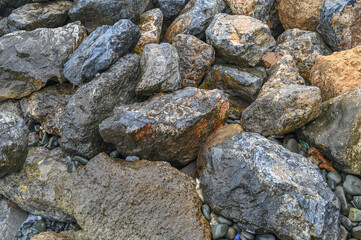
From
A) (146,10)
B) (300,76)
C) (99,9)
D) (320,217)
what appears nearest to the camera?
(320,217)

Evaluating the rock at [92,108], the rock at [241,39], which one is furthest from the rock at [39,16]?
the rock at [241,39]

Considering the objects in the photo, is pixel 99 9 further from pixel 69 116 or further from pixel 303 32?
pixel 303 32

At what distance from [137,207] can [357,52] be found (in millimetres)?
3322

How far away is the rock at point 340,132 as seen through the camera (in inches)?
128

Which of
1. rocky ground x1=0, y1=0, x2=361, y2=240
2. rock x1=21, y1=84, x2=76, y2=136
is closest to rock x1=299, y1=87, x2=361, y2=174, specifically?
rocky ground x1=0, y1=0, x2=361, y2=240

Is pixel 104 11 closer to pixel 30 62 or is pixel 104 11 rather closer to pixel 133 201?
pixel 30 62

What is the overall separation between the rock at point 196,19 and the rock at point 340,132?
2.32m

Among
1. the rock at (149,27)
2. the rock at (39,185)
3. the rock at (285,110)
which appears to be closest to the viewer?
the rock at (285,110)

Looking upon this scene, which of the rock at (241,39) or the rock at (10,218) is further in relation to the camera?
the rock at (241,39)

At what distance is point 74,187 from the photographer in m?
3.51

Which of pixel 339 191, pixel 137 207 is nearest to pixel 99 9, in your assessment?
pixel 137 207

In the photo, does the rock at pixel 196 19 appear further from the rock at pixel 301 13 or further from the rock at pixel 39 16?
the rock at pixel 39 16

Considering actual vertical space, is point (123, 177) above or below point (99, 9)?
below

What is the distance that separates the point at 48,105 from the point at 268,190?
328 centimetres
